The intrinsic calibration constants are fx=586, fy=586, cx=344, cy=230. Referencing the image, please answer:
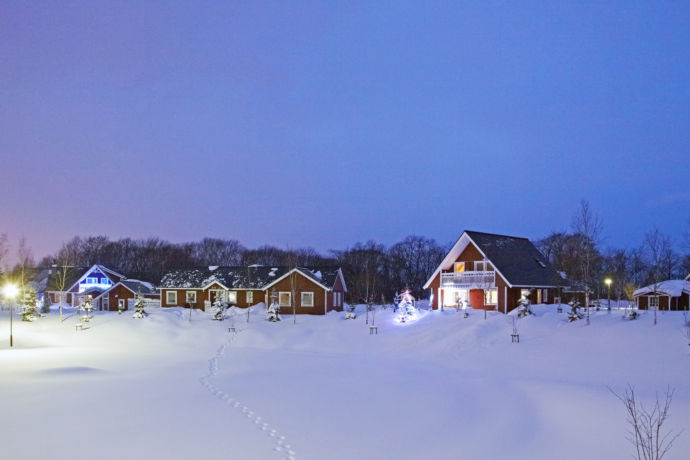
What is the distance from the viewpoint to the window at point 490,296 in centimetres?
3681

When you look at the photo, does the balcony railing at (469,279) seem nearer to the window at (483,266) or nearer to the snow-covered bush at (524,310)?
the window at (483,266)

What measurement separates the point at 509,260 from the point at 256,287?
1978 cm

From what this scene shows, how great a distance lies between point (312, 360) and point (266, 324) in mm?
14470

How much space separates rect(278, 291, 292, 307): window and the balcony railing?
13035 mm

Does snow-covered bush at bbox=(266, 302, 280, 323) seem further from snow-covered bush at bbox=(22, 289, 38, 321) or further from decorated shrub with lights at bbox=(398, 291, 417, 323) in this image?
snow-covered bush at bbox=(22, 289, 38, 321)

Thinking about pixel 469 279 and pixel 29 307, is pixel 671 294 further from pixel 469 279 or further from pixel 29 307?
pixel 29 307

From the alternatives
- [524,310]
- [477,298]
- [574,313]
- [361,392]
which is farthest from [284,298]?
[361,392]

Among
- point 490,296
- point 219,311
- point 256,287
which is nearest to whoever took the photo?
point 490,296

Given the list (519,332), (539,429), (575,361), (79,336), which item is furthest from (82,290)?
(539,429)

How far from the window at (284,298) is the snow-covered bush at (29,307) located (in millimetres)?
17445

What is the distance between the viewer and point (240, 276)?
48344 mm

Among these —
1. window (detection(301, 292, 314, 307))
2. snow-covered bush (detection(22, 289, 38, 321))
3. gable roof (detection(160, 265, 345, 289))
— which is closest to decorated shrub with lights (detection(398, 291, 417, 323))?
gable roof (detection(160, 265, 345, 289))

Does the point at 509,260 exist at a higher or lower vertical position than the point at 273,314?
higher

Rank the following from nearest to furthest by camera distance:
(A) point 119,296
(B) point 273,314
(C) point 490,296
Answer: (C) point 490,296, (B) point 273,314, (A) point 119,296
